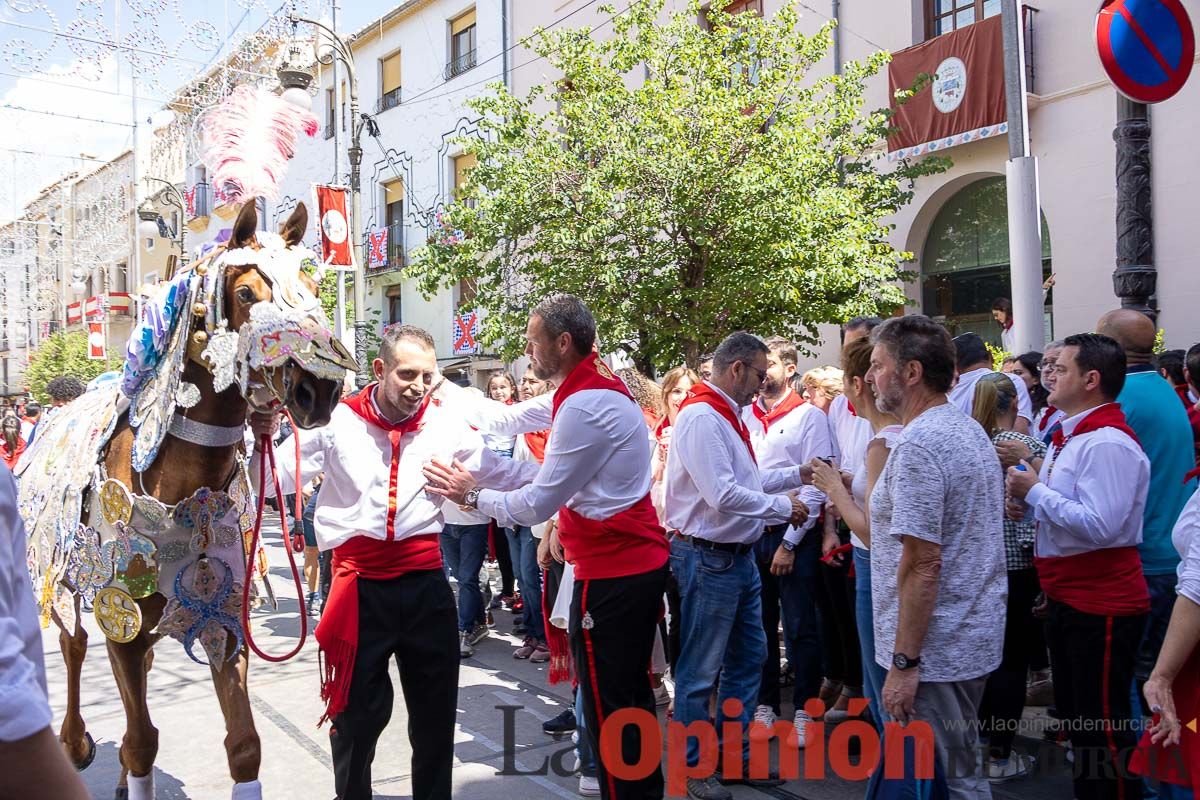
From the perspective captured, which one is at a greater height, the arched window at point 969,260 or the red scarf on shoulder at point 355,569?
the arched window at point 969,260

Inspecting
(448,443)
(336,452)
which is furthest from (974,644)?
(336,452)

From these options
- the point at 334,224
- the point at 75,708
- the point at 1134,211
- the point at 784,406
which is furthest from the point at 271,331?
the point at 334,224

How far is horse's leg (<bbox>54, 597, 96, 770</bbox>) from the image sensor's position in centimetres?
436

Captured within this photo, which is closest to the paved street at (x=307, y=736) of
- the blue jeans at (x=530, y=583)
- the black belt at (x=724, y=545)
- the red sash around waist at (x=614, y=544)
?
the blue jeans at (x=530, y=583)

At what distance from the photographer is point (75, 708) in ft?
14.6

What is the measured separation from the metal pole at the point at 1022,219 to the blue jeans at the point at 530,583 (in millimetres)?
3687

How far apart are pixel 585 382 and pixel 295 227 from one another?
126 cm

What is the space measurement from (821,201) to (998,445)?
22.6 feet

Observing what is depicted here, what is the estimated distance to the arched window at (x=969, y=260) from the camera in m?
13.4

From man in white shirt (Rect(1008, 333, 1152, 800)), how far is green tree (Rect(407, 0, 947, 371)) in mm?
6488

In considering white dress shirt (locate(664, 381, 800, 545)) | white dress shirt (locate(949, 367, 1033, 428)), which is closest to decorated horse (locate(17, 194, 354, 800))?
white dress shirt (locate(664, 381, 800, 545))

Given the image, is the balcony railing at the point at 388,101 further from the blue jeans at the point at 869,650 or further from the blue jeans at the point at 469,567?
the blue jeans at the point at 869,650

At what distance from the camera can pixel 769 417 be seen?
227 inches

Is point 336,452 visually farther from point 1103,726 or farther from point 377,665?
point 1103,726
